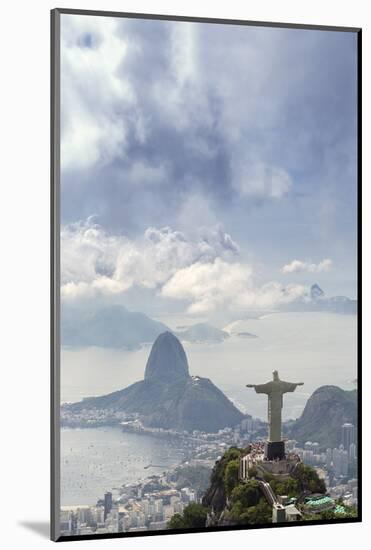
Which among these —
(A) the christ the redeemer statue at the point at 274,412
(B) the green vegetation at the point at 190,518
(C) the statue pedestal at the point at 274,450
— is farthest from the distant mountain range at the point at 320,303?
(B) the green vegetation at the point at 190,518

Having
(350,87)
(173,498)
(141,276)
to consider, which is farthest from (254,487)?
(350,87)

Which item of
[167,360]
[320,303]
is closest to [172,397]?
[167,360]

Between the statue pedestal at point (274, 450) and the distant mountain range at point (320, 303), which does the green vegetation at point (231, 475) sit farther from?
the distant mountain range at point (320, 303)

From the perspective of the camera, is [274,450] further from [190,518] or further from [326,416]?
[190,518]

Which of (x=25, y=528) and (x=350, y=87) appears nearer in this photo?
(x=25, y=528)

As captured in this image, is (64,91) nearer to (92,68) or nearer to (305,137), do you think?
(92,68)

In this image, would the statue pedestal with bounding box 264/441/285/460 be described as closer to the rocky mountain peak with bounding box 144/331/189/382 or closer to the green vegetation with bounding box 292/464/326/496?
the green vegetation with bounding box 292/464/326/496
